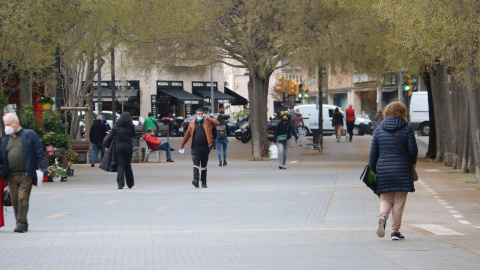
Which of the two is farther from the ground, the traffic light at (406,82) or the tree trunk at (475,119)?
the traffic light at (406,82)

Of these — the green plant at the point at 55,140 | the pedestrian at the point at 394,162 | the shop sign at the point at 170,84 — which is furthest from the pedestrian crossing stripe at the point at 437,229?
the shop sign at the point at 170,84

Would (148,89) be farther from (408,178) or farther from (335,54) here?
(408,178)

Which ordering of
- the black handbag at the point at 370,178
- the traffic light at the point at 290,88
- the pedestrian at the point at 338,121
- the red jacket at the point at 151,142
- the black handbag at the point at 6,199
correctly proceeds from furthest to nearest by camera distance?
the traffic light at the point at 290,88
the pedestrian at the point at 338,121
the red jacket at the point at 151,142
the black handbag at the point at 6,199
the black handbag at the point at 370,178

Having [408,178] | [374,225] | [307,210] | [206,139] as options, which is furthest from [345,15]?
[408,178]

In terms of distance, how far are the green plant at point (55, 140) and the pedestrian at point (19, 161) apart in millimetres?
10428

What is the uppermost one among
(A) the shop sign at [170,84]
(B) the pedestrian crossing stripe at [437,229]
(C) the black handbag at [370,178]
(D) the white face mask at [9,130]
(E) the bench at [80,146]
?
(A) the shop sign at [170,84]

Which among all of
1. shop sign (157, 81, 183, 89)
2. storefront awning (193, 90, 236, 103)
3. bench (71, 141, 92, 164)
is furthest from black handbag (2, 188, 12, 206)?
shop sign (157, 81, 183, 89)

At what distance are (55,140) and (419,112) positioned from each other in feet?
105

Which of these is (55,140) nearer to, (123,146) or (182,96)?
(123,146)

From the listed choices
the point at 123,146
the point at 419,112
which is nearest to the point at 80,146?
the point at 123,146

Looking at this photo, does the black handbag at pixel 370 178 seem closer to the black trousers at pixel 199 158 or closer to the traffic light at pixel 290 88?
the black trousers at pixel 199 158

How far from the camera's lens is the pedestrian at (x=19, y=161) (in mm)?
11094

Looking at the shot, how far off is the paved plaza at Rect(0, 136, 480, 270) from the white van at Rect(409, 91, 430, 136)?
1054 inches

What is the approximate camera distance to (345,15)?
27.6m
